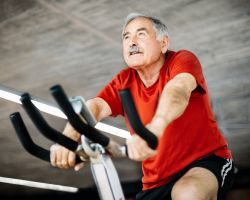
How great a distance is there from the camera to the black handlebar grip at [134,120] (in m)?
1.20

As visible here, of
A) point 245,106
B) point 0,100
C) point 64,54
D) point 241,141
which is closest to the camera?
point 64,54

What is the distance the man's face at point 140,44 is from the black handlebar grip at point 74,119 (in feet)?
2.57

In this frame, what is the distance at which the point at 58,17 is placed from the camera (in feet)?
12.5

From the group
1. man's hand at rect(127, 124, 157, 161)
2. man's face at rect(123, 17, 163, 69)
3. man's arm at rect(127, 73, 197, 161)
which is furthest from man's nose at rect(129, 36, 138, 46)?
man's hand at rect(127, 124, 157, 161)

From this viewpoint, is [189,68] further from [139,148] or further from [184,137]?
[139,148]

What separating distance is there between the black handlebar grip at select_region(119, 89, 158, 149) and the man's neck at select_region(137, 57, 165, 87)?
0.94 meters

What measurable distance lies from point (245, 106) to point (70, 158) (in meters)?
4.64

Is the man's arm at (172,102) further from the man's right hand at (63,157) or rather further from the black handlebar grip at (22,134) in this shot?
the black handlebar grip at (22,134)

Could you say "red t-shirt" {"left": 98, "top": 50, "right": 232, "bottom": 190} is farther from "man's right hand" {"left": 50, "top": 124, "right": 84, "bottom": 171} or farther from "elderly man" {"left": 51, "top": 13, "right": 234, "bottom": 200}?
"man's right hand" {"left": 50, "top": 124, "right": 84, "bottom": 171}

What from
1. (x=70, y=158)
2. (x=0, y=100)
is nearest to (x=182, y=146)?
(x=70, y=158)

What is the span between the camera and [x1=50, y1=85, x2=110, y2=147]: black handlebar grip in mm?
1224

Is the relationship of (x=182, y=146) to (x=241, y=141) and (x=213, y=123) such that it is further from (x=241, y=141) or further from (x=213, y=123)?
(x=241, y=141)

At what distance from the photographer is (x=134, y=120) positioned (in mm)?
1232

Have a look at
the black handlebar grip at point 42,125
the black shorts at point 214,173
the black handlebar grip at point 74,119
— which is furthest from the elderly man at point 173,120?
the black handlebar grip at point 74,119
